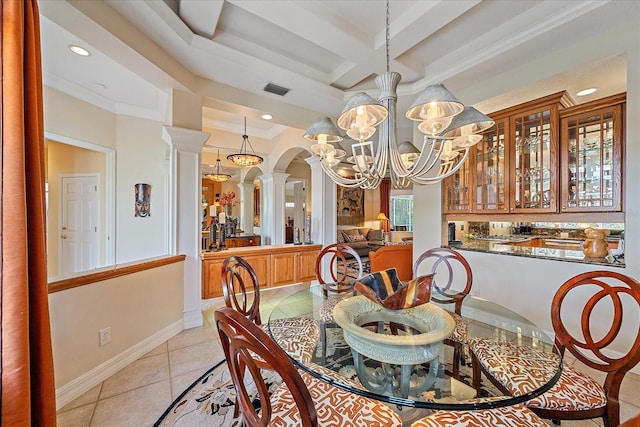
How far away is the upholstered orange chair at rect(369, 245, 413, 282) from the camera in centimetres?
412

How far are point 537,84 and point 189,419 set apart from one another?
4.11 meters

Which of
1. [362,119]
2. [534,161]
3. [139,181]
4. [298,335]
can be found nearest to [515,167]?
[534,161]

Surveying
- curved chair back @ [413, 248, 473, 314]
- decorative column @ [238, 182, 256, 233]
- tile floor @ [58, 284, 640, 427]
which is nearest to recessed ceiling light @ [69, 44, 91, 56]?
tile floor @ [58, 284, 640, 427]

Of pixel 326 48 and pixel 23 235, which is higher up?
pixel 326 48

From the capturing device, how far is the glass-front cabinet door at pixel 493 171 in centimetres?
308

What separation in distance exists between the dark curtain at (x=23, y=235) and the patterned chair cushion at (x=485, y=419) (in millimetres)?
1619

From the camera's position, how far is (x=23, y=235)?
3.64 ft

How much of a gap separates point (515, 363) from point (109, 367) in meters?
2.79

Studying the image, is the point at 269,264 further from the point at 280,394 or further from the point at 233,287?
the point at 280,394

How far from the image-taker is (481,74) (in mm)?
2910

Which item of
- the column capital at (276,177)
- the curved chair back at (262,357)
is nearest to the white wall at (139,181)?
the column capital at (276,177)

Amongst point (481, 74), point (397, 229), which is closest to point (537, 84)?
point (481, 74)

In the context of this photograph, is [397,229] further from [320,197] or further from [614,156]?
[614,156]

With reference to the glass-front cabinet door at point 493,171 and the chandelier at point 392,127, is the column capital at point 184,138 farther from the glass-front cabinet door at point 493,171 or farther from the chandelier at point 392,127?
the glass-front cabinet door at point 493,171
